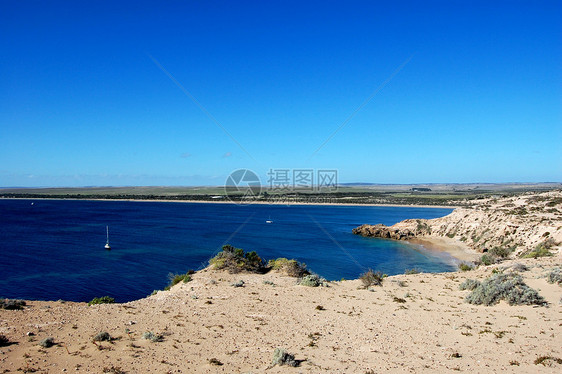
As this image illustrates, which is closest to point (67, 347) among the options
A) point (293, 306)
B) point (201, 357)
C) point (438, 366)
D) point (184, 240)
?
point (201, 357)

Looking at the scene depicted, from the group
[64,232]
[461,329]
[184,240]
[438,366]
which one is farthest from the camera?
[64,232]

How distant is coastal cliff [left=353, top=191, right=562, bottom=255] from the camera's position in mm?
26875

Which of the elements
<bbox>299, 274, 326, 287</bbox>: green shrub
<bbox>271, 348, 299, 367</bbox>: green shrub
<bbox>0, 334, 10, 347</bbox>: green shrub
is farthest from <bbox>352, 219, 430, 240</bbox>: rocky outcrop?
<bbox>0, 334, 10, 347</bbox>: green shrub

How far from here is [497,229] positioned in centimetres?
3322

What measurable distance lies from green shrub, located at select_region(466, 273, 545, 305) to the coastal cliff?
1463 centimetres

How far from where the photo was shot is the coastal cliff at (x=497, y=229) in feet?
88.2

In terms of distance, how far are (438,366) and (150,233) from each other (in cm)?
4398

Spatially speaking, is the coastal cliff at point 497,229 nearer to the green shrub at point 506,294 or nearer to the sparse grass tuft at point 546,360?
the green shrub at point 506,294

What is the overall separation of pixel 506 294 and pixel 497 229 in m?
24.4

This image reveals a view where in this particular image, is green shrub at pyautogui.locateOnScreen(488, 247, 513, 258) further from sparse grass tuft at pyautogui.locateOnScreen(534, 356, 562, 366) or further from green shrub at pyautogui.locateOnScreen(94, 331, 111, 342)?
green shrub at pyautogui.locateOnScreen(94, 331, 111, 342)

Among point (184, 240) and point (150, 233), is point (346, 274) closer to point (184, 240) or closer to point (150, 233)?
point (184, 240)

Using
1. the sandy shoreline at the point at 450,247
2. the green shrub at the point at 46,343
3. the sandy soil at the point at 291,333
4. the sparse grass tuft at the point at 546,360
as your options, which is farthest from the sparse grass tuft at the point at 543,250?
the green shrub at the point at 46,343

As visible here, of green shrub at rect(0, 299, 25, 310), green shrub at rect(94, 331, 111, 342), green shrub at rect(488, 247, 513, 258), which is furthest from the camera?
green shrub at rect(488, 247, 513, 258)

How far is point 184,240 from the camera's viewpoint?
40344 millimetres
